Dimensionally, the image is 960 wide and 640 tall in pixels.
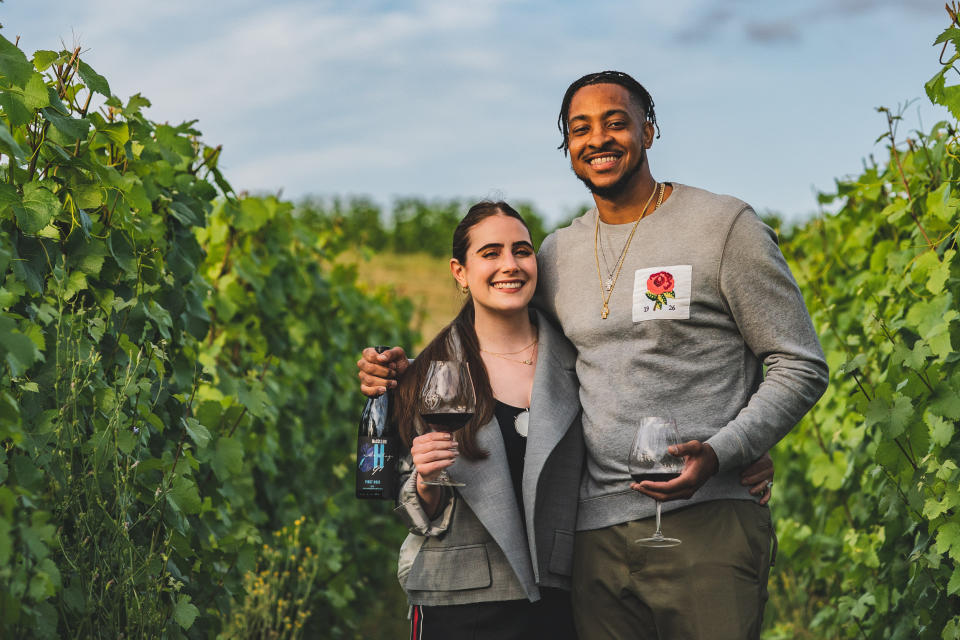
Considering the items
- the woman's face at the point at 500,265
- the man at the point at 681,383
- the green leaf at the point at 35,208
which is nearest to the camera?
the green leaf at the point at 35,208

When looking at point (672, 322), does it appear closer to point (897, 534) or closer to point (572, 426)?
point (572, 426)

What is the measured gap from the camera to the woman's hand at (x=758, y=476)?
2.69 meters

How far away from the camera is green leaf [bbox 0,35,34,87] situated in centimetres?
222

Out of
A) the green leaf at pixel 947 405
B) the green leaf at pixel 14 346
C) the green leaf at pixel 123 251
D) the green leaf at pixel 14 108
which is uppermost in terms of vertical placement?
the green leaf at pixel 14 108

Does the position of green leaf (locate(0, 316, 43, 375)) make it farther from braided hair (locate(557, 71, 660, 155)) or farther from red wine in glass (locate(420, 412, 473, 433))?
braided hair (locate(557, 71, 660, 155))

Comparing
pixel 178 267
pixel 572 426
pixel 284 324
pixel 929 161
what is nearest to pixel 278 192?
pixel 284 324

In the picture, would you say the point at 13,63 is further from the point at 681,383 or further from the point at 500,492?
the point at 681,383

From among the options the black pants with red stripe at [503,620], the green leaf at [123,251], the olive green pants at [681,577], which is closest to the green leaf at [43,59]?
the green leaf at [123,251]

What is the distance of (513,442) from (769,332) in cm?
79

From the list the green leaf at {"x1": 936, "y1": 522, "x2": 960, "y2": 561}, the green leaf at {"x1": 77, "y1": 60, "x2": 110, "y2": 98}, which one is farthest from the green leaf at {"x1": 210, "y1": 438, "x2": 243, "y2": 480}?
the green leaf at {"x1": 936, "y1": 522, "x2": 960, "y2": 561}

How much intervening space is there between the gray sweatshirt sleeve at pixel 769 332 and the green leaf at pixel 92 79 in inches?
69.7

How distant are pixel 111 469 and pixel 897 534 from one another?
264 centimetres

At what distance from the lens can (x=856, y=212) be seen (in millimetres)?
4805

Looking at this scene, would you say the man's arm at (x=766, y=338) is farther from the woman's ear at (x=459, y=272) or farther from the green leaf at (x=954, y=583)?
the woman's ear at (x=459, y=272)
